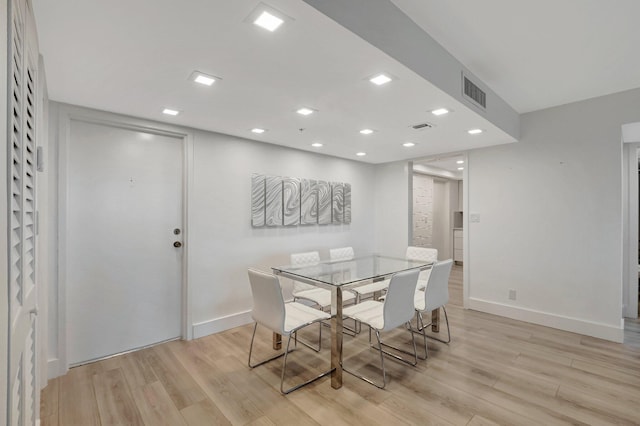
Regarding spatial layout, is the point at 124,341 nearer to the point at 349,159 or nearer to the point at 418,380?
the point at 418,380

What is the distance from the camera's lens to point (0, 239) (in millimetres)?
819

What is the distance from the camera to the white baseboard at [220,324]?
129 inches

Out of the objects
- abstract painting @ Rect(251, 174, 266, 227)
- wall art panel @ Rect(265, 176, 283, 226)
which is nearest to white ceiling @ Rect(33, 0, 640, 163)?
abstract painting @ Rect(251, 174, 266, 227)

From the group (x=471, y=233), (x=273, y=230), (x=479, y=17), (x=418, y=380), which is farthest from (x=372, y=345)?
(x=479, y=17)

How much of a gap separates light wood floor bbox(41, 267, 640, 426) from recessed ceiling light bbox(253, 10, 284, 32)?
2345 mm

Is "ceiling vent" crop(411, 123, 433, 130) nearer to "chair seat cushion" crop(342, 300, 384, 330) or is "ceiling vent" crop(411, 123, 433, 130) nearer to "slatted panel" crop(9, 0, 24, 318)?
"chair seat cushion" crop(342, 300, 384, 330)

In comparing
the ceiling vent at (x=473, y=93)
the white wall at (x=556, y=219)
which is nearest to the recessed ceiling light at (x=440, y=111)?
the ceiling vent at (x=473, y=93)

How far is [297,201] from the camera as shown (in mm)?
4258

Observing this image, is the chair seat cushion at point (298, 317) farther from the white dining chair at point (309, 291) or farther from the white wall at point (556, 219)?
the white wall at point (556, 219)

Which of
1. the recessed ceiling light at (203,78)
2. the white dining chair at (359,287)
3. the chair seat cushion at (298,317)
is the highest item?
the recessed ceiling light at (203,78)

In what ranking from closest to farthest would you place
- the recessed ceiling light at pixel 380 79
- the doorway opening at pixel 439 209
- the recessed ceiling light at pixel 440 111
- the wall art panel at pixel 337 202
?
1. the recessed ceiling light at pixel 380 79
2. the recessed ceiling light at pixel 440 111
3. the wall art panel at pixel 337 202
4. the doorway opening at pixel 439 209

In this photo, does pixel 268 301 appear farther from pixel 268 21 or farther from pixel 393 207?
pixel 393 207

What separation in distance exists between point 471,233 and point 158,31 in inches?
167

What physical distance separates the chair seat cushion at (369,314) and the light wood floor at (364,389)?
0.45 m
